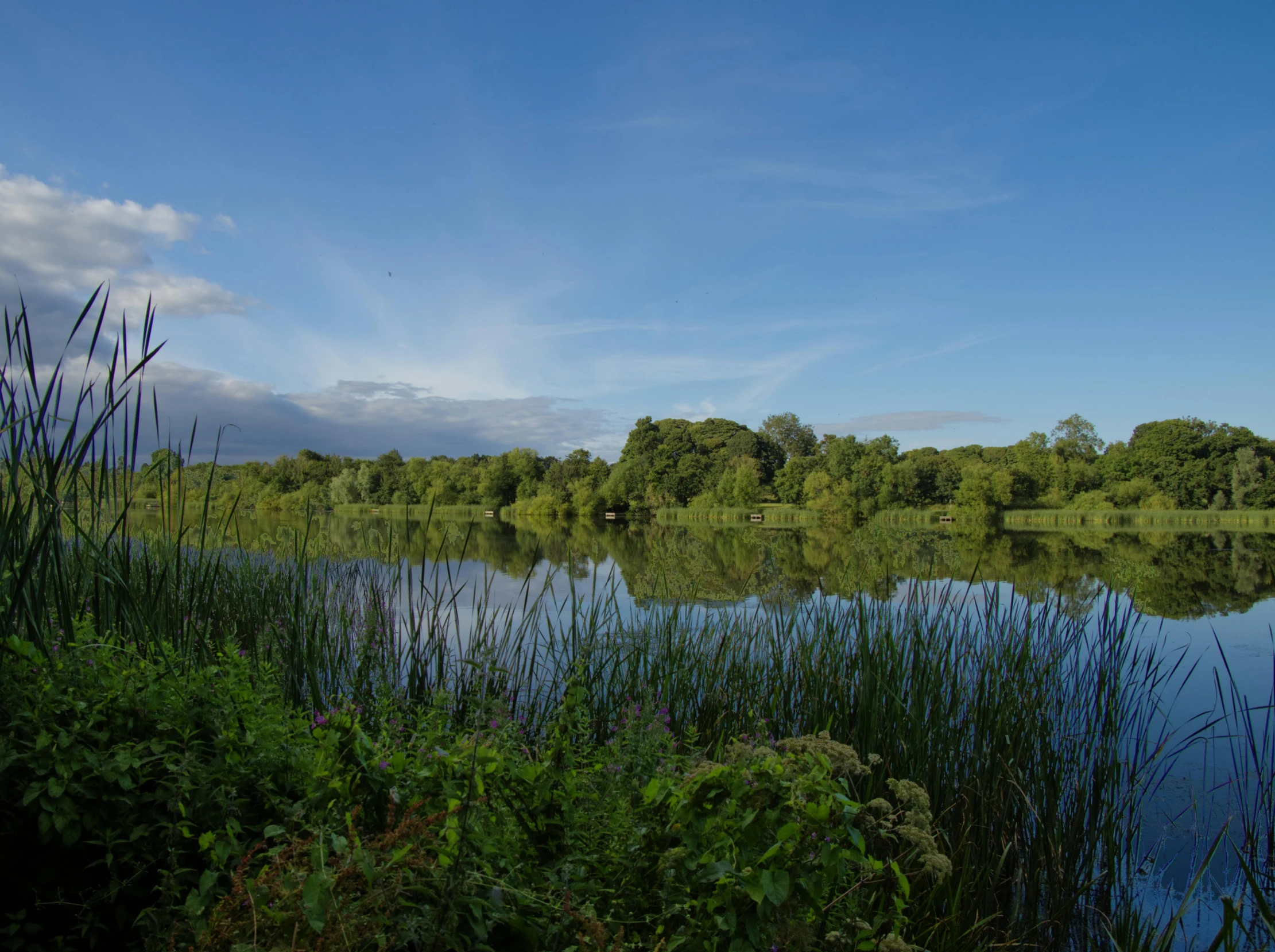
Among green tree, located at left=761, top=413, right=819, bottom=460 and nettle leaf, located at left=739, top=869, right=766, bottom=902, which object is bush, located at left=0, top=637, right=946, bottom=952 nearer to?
nettle leaf, located at left=739, top=869, right=766, bottom=902

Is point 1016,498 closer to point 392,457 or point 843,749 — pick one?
point 392,457

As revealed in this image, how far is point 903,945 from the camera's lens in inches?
54.3

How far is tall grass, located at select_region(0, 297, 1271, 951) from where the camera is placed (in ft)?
8.09

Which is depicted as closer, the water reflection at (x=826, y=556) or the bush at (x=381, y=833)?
the bush at (x=381, y=833)

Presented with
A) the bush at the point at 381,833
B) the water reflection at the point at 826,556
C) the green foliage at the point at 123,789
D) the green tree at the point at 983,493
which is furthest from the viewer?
the green tree at the point at 983,493

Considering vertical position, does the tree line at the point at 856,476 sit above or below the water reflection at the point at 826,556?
above

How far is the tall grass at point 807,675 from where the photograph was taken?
97.1 inches

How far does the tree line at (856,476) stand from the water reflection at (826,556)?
7129mm

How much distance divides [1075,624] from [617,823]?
383 centimetres

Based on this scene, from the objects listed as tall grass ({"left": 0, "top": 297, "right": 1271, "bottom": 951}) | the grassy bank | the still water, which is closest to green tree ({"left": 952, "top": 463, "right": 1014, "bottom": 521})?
the grassy bank

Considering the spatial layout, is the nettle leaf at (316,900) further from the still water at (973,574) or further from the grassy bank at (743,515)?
the grassy bank at (743,515)

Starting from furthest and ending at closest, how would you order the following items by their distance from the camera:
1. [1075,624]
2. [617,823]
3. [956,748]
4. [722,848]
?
[1075,624] → [956,748] → [617,823] → [722,848]

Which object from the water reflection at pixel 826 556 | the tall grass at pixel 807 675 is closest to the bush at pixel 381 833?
the tall grass at pixel 807 675

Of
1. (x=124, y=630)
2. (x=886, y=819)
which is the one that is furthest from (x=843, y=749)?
(x=124, y=630)
